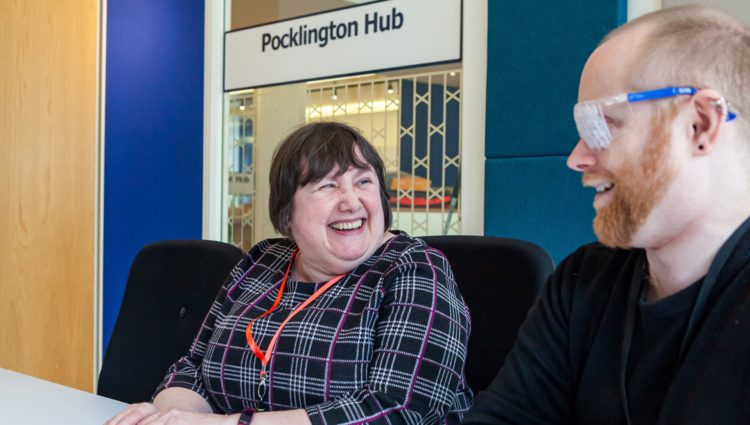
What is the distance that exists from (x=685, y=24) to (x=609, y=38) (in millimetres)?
108

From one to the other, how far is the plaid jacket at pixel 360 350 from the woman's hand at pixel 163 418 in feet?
0.57

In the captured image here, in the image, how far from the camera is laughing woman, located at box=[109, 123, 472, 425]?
138 centimetres

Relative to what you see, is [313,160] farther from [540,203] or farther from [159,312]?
[540,203]

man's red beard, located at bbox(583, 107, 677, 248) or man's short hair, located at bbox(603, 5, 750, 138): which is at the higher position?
man's short hair, located at bbox(603, 5, 750, 138)

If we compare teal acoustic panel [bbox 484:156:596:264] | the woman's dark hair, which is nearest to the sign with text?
teal acoustic panel [bbox 484:156:596:264]

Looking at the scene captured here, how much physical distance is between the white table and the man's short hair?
3.78ft

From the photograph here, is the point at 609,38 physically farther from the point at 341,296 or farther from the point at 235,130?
the point at 235,130

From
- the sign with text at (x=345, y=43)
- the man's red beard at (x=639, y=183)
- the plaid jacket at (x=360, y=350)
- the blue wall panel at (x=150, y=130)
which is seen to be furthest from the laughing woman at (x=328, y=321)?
the blue wall panel at (x=150, y=130)

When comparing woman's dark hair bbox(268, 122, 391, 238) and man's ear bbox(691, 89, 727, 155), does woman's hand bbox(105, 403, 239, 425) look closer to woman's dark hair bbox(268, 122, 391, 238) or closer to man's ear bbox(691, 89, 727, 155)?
woman's dark hair bbox(268, 122, 391, 238)

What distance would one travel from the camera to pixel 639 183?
958 mm

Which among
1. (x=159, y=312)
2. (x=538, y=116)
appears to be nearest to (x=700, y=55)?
(x=538, y=116)

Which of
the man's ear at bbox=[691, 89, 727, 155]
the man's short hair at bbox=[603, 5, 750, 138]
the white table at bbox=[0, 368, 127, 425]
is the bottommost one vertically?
the white table at bbox=[0, 368, 127, 425]

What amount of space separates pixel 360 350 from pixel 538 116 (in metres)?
1.12

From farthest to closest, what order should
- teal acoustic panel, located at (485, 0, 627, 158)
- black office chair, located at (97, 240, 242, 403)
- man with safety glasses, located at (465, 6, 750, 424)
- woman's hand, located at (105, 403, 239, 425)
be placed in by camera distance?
teal acoustic panel, located at (485, 0, 627, 158) → black office chair, located at (97, 240, 242, 403) → woman's hand, located at (105, 403, 239, 425) → man with safety glasses, located at (465, 6, 750, 424)
